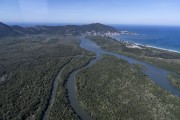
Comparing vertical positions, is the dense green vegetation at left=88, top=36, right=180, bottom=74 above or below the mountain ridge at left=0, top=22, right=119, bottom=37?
above

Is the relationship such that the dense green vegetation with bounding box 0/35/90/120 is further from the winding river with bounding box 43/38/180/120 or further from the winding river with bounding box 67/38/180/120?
the winding river with bounding box 67/38/180/120

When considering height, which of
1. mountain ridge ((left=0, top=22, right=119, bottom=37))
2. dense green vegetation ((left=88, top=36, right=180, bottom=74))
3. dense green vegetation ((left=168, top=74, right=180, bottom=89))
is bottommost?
mountain ridge ((left=0, top=22, right=119, bottom=37))

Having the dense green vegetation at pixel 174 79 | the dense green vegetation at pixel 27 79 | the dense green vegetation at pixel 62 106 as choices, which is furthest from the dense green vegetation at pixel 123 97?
the dense green vegetation at pixel 174 79

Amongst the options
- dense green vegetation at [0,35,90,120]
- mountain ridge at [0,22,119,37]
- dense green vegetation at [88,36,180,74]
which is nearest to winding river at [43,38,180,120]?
dense green vegetation at [0,35,90,120]

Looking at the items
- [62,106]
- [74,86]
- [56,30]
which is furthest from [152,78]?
[56,30]

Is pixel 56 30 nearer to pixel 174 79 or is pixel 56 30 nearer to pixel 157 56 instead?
pixel 157 56

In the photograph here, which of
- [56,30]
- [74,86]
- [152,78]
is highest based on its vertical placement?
[74,86]

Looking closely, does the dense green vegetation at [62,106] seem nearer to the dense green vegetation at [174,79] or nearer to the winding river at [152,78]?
the winding river at [152,78]

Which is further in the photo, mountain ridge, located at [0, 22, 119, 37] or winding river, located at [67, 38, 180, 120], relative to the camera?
mountain ridge, located at [0, 22, 119, 37]

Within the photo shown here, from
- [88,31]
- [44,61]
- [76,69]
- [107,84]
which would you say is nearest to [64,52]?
[44,61]
